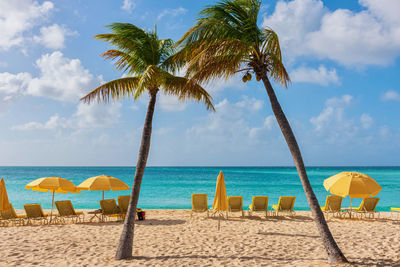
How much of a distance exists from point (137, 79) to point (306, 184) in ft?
14.6

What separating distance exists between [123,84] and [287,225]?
696 centimetres

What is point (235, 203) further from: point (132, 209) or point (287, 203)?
point (132, 209)

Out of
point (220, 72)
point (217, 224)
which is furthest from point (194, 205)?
point (220, 72)

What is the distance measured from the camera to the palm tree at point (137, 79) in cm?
635

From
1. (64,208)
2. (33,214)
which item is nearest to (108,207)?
(64,208)

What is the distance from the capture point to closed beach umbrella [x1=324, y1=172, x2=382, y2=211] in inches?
397

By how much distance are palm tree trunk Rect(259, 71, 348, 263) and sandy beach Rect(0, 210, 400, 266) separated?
0.31m

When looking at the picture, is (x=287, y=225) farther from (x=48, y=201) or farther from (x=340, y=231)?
(x=48, y=201)

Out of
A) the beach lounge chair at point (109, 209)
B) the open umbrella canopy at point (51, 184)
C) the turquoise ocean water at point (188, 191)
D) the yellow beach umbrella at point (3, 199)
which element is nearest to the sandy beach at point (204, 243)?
the beach lounge chair at point (109, 209)

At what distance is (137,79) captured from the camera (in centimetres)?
716

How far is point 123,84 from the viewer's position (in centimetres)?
718

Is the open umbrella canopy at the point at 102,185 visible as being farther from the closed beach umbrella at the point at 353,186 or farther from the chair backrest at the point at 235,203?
the closed beach umbrella at the point at 353,186

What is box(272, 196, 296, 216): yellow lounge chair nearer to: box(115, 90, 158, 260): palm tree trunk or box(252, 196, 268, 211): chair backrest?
box(252, 196, 268, 211): chair backrest

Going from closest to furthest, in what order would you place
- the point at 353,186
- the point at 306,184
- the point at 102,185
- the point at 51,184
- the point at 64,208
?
the point at 306,184, the point at 353,186, the point at 51,184, the point at 64,208, the point at 102,185
